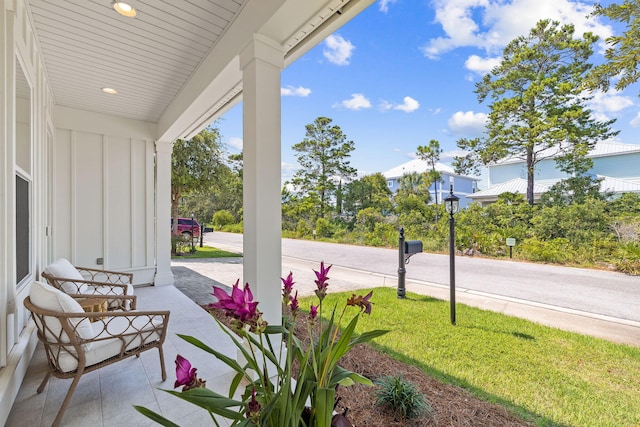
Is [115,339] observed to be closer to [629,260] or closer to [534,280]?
[534,280]

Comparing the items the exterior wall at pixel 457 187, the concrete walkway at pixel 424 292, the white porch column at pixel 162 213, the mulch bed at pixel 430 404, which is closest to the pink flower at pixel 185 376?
the mulch bed at pixel 430 404

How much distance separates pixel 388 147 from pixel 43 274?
50.9ft

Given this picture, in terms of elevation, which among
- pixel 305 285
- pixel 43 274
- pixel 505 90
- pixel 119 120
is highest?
pixel 505 90

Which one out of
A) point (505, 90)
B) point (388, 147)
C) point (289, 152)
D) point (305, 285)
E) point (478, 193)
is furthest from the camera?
point (289, 152)

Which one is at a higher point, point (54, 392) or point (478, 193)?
point (478, 193)

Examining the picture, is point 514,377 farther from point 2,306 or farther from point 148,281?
point 148,281

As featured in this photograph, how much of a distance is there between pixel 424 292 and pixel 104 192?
5.79 m

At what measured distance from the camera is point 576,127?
33.5 feet

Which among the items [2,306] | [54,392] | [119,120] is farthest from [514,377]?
[119,120]

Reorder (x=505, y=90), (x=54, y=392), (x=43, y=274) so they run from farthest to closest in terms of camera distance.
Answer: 1. (x=505, y=90)
2. (x=43, y=274)
3. (x=54, y=392)

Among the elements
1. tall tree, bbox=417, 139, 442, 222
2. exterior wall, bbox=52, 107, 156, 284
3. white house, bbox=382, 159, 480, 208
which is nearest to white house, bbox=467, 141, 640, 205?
white house, bbox=382, 159, 480, 208

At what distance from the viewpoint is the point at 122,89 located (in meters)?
3.67

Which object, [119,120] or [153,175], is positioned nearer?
[119,120]

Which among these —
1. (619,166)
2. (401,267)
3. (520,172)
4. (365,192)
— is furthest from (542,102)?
(401,267)
